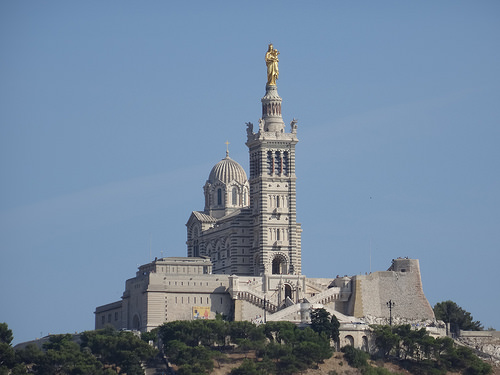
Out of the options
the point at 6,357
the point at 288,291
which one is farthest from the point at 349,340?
the point at 6,357

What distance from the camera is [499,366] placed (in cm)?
18838

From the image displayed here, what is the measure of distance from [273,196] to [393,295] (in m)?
16.2

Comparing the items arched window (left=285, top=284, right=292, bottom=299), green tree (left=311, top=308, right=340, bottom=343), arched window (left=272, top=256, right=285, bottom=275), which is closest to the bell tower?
arched window (left=272, top=256, right=285, bottom=275)

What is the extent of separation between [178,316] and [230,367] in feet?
42.9

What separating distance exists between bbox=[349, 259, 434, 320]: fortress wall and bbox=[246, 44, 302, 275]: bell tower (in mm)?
7437

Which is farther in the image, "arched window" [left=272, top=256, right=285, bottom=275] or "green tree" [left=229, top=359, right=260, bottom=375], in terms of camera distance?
"arched window" [left=272, top=256, right=285, bottom=275]

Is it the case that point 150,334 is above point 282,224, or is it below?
below

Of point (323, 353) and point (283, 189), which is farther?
point (283, 189)

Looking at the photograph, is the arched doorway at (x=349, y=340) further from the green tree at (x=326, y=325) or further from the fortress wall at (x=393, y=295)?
the fortress wall at (x=393, y=295)

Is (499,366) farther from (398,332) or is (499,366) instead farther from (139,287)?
(139,287)

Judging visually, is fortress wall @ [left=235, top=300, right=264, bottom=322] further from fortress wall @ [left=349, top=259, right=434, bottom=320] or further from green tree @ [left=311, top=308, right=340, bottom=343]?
fortress wall @ [left=349, top=259, right=434, bottom=320]

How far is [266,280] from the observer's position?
192 metres

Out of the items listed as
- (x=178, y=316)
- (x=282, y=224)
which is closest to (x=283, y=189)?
(x=282, y=224)

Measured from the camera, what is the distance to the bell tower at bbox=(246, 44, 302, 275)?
195125mm
